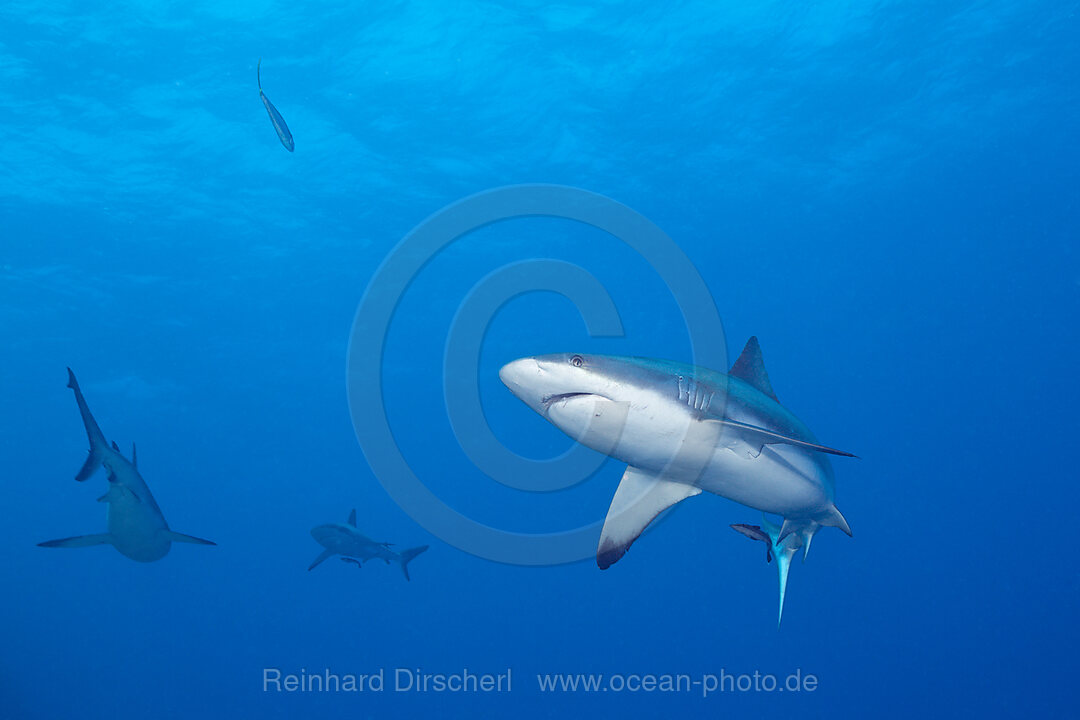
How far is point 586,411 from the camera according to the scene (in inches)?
131

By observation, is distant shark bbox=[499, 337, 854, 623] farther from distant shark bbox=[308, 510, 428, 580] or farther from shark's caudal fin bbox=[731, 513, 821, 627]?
distant shark bbox=[308, 510, 428, 580]

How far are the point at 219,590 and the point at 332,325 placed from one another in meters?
82.8

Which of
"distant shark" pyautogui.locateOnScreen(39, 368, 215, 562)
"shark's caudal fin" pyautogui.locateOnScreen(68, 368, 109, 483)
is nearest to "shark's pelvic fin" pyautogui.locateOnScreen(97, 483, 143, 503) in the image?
"distant shark" pyautogui.locateOnScreen(39, 368, 215, 562)

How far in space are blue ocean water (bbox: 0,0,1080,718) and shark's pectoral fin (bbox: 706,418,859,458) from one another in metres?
→ 16.0

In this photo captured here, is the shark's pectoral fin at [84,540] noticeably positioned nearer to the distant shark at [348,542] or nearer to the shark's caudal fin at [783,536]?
the distant shark at [348,542]

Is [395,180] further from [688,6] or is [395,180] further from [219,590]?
[219,590]

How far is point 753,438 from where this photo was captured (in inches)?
150

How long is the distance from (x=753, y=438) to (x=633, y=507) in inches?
37.6

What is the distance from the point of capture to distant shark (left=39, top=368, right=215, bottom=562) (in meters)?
6.61

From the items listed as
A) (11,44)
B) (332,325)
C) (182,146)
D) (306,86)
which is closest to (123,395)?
(332,325)

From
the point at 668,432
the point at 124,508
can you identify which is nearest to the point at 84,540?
the point at 124,508

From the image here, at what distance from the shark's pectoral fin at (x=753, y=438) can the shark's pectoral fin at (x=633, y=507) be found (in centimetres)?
60

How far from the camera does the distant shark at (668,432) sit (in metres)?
3.28
